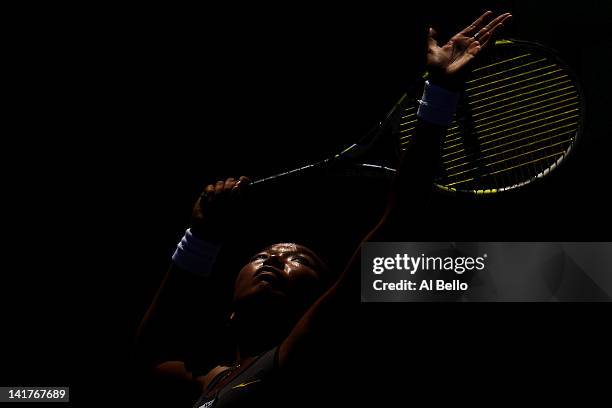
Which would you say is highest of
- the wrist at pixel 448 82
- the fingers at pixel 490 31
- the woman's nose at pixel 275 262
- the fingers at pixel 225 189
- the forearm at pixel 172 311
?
the fingers at pixel 490 31

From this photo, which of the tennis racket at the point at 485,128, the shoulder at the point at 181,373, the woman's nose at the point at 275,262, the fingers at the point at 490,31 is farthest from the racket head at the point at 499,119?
the shoulder at the point at 181,373

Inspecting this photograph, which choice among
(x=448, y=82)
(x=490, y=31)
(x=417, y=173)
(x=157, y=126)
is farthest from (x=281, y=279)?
(x=157, y=126)

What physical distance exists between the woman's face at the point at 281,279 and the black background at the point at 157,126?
32.0 inches

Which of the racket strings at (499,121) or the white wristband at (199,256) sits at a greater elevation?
the racket strings at (499,121)

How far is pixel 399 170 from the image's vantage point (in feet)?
8.33

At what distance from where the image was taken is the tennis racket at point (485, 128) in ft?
10.0

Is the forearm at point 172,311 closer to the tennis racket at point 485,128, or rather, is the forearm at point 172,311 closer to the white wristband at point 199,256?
the white wristband at point 199,256

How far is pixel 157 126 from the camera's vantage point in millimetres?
4098

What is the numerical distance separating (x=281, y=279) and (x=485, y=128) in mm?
791

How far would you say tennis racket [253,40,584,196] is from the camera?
3.06 metres

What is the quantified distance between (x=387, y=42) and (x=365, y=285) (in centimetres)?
98

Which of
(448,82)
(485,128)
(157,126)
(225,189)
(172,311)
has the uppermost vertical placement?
(157,126)

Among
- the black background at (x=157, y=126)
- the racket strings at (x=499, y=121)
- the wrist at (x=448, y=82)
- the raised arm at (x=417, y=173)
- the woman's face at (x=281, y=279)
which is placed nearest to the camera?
the raised arm at (x=417, y=173)

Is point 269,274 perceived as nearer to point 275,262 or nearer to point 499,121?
point 275,262
